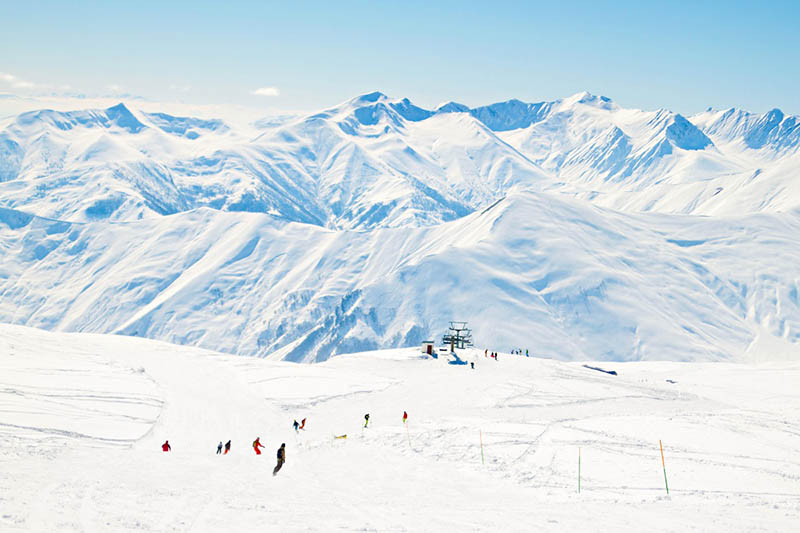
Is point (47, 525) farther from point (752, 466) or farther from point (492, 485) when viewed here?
point (752, 466)

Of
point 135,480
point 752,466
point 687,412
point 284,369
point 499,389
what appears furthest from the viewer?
point 284,369

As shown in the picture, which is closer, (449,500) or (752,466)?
Result: (449,500)

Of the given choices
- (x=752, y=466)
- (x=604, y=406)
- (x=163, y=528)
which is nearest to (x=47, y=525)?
(x=163, y=528)

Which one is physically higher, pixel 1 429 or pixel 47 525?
pixel 1 429

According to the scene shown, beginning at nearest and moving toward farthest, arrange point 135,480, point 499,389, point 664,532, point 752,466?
point 664,532 → point 135,480 → point 752,466 → point 499,389

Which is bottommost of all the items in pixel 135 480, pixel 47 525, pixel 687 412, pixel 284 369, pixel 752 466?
pixel 47 525

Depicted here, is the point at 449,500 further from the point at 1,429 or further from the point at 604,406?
the point at 604,406
